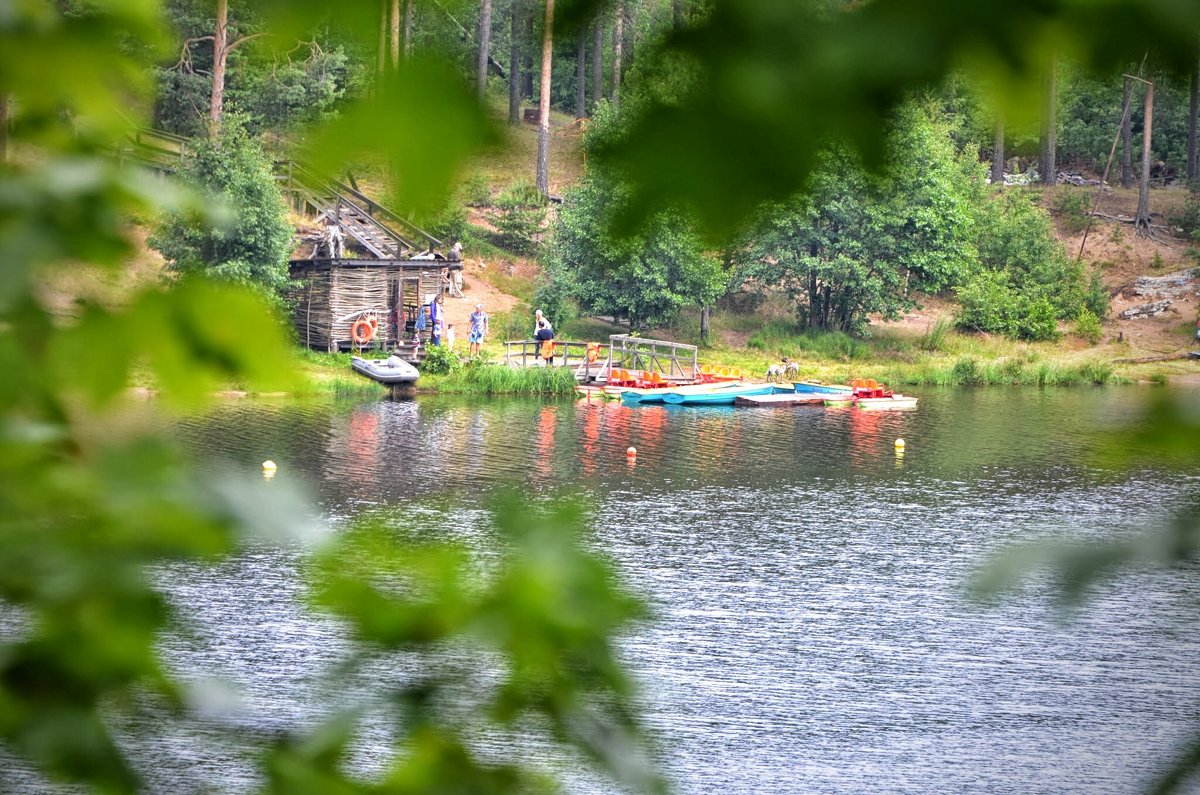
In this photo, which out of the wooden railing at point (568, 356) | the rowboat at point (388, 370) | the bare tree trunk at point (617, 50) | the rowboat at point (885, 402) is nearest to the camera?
the bare tree trunk at point (617, 50)

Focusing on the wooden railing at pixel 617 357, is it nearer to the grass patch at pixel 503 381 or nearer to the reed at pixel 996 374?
the grass patch at pixel 503 381

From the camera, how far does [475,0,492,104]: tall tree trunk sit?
2.50ft

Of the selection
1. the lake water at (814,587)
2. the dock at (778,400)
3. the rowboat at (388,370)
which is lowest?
the lake water at (814,587)

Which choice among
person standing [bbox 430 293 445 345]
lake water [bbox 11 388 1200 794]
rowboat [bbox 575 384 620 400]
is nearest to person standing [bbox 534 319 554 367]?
rowboat [bbox 575 384 620 400]

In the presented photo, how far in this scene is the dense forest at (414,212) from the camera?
0.71 metres

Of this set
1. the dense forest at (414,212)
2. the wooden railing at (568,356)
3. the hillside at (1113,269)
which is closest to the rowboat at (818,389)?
the hillside at (1113,269)

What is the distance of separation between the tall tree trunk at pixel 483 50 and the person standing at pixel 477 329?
3786 cm

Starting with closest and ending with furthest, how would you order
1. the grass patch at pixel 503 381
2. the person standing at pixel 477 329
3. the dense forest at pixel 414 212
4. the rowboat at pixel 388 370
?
the dense forest at pixel 414 212
the rowboat at pixel 388 370
the grass patch at pixel 503 381
the person standing at pixel 477 329

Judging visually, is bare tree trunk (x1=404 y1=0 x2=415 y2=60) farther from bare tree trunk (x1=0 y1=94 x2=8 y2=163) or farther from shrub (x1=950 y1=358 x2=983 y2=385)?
Answer: shrub (x1=950 y1=358 x2=983 y2=385)

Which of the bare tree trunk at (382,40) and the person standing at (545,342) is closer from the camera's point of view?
the bare tree trunk at (382,40)

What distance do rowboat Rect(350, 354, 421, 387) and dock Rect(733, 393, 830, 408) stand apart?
950cm

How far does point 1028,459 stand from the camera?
3128cm

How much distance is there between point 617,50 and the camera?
3.22ft

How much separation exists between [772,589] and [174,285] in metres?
21.1
